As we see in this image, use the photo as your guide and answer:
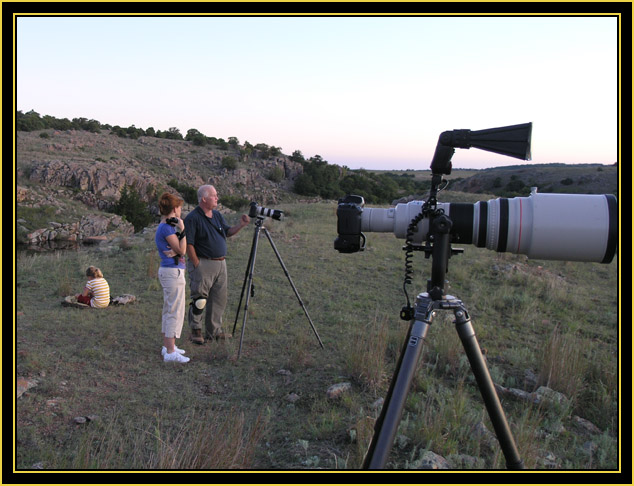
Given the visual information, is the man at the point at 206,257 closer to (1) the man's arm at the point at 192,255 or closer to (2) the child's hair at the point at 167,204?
(1) the man's arm at the point at 192,255

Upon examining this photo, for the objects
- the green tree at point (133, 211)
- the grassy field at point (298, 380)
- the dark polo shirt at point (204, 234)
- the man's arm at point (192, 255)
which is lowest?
the grassy field at point (298, 380)

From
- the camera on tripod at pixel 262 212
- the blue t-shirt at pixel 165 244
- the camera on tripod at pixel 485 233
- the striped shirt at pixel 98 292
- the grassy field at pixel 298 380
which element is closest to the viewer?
the camera on tripod at pixel 485 233

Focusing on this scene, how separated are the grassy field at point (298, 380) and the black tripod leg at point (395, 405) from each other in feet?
3.08

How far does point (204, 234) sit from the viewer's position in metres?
4.73

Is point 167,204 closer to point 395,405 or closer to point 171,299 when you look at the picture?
point 171,299

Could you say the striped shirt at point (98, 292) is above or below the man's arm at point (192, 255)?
below

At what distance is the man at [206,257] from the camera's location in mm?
4691

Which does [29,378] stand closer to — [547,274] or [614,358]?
[614,358]

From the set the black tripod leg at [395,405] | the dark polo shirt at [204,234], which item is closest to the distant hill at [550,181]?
the dark polo shirt at [204,234]

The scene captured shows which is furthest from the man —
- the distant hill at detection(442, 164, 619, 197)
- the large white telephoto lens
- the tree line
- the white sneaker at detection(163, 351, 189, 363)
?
the distant hill at detection(442, 164, 619, 197)

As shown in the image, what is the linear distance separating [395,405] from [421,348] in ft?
0.87

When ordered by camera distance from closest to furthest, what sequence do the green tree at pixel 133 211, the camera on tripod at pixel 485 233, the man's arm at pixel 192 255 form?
the camera on tripod at pixel 485 233 < the man's arm at pixel 192 255 < the green tree at pixel 133 211

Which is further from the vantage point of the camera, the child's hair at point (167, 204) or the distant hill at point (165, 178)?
the distant hill at point (165, 178)

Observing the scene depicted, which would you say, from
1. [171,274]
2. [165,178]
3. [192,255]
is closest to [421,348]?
[171,274]
